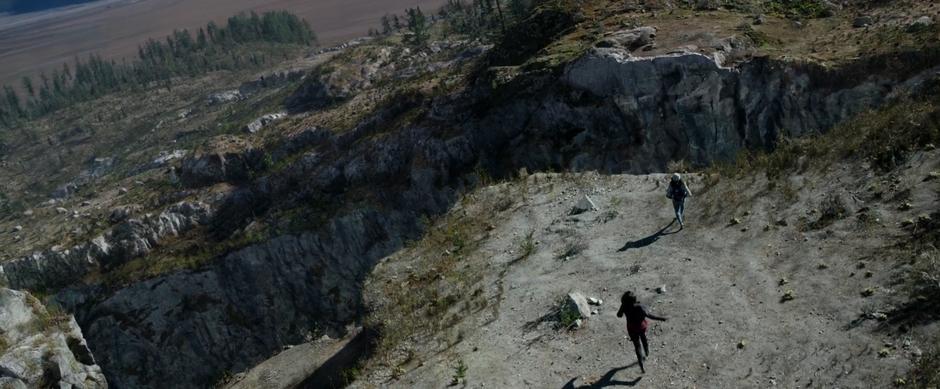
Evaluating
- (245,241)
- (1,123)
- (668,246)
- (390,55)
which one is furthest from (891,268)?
A: (1,123)

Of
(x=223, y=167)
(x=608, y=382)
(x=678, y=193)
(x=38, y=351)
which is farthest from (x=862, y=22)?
(x=223, y=167)

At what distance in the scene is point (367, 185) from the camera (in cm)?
5734

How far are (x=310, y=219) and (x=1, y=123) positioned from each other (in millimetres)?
199567

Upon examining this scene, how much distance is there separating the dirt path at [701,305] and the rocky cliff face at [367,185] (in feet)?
57.2

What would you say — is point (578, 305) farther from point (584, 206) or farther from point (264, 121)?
point (264, 121)

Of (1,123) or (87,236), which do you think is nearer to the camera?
(87,236)

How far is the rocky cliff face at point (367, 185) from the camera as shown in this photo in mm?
40344

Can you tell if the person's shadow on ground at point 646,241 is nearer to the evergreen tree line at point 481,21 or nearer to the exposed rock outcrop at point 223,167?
the exposed rock outcrop at point 223,167

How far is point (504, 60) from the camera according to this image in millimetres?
58250

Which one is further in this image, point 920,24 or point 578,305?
point 920,24

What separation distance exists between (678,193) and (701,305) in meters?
5.72

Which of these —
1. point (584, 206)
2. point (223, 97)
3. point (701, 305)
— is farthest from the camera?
point (223, 97)

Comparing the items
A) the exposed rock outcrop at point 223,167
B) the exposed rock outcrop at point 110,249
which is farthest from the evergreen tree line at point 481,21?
the exposed rock outcrop at point 110,249

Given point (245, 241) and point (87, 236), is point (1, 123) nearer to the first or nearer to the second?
point (87, 236)
